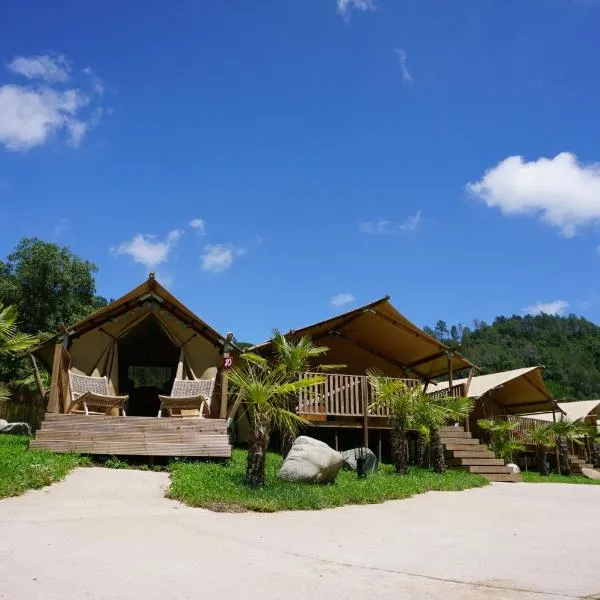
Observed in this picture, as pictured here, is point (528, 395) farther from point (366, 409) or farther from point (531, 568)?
point (531, 568)

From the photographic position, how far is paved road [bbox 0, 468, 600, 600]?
14.1 feet

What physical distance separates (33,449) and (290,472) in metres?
4.59

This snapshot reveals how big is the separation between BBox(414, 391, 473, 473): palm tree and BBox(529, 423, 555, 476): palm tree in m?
6.52

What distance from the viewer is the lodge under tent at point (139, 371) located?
10948 millimetres

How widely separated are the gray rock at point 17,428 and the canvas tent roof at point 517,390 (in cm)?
1416

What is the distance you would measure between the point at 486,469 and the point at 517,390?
1129 centimetres

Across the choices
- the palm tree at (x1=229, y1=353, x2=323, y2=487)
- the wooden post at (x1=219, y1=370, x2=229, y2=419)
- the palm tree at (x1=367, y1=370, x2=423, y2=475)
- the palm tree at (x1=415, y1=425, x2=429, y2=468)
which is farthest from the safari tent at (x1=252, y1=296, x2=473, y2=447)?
the palm tree at (x1=229, y1=353, x2=323, y2=487)

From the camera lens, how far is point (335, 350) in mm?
20125

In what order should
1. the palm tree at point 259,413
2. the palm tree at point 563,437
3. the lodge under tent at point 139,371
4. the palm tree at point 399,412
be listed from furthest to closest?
1. the palm tree at point 563,437
2. the palm tree at point 399,412
3. the lodge under tent at point 139,371
4. the palm tree at point 259,413

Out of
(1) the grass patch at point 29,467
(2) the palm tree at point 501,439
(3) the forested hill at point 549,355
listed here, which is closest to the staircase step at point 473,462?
(2) the palm tree at point 501,439

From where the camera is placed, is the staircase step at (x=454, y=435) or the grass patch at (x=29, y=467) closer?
the grass patch at (x=29, y=467)

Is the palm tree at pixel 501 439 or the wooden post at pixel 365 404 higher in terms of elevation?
the wooden post at pixel 365 404

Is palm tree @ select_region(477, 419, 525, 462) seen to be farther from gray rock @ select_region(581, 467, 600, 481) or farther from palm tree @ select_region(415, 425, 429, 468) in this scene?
gray rock @ select_region(581, 467, 600, 481)

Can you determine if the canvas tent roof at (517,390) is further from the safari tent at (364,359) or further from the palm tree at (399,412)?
the palm tree at (399,412)
